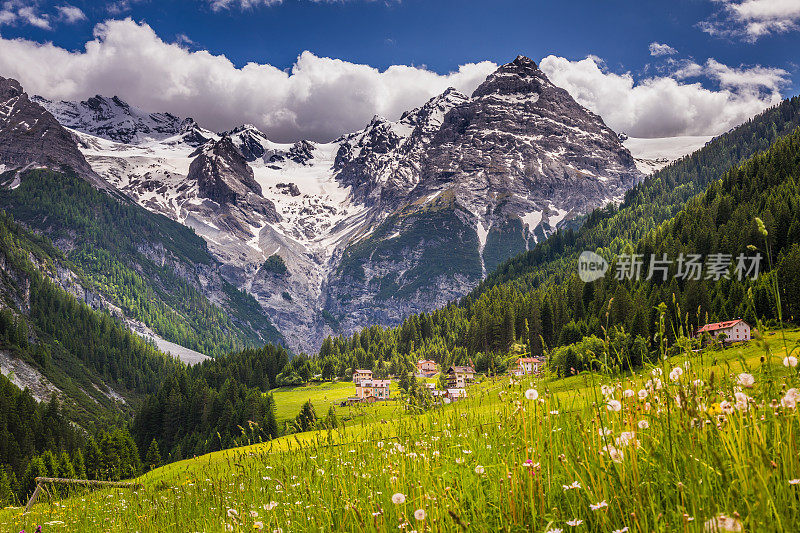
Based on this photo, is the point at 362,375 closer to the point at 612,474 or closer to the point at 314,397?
the point at 314,397

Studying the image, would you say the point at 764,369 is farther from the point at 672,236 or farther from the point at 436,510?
the point at 672,236

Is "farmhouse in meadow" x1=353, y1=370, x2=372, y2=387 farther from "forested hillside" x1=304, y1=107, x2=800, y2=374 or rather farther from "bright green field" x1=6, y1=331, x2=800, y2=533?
"bright green field" x1=6, y1=331, x2=800, y2=533

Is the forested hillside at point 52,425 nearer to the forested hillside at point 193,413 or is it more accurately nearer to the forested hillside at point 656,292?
the forested hillside at point 193,413

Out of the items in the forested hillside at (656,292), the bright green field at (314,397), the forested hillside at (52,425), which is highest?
the forested hillside at (656,292)

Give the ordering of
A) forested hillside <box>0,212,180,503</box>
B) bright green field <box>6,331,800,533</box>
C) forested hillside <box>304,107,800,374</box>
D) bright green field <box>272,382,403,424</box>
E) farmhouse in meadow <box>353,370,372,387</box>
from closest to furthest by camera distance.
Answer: bright green field <box>6,331,800,533</box> < forested hillside <box>0,212,180,503</box> < forested hillside <box>304,107,800,374</box> < bright green field <box>272,382,403,424</box> < farmhouse in meadow <box>353,370,372,387</box>

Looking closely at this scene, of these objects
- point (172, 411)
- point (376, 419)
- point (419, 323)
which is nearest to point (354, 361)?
point (419, 323)

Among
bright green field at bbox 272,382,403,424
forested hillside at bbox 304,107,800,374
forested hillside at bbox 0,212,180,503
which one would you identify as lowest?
bright green field at bbox 272,382,403,424

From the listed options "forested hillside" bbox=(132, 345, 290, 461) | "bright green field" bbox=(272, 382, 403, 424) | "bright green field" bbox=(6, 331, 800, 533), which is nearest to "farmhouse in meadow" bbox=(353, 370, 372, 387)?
"bright green field" bbox=(272, 382, 403, 424)

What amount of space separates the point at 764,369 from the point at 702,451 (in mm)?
1092

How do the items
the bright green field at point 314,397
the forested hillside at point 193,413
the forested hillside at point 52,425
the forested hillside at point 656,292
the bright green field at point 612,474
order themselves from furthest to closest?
1. the bright green field at point 314,397
2. the forested hillside at point 193,413
3. the forested hillside at point 656,292
4. the forested hillside at point 52,425
5. the bright green field at point 612,474

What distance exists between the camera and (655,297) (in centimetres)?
8750

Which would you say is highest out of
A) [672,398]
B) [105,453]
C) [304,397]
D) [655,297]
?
[672,398]

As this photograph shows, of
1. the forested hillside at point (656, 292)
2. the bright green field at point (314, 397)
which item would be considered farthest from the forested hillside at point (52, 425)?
the forested hillside at point (656, 292)

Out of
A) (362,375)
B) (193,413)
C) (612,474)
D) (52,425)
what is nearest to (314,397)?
(362,375)
